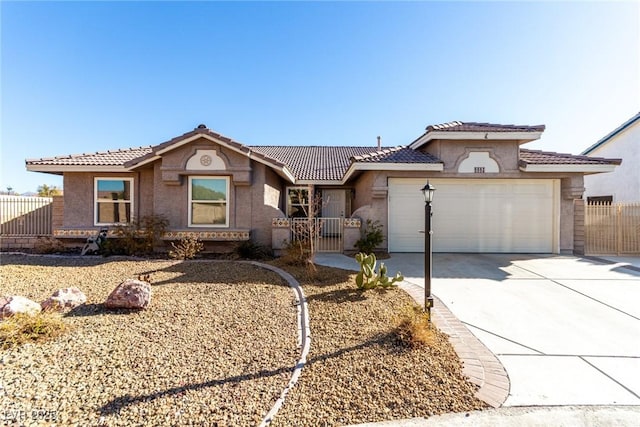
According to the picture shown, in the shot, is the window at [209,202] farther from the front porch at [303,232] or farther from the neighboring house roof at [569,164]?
the neighboring house roof at [569,164]

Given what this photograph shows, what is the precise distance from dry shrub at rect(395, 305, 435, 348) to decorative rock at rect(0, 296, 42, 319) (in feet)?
20.5

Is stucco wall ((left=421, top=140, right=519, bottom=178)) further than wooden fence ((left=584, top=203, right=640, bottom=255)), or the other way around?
wooden fence ((left=584, top=203, right=640, bottom=255))

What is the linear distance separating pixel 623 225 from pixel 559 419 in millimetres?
14080

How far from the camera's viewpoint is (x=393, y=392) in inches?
130

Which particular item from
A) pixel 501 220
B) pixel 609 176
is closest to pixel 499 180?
pixel 501 220

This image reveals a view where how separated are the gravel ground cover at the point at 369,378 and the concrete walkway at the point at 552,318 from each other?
76 cm

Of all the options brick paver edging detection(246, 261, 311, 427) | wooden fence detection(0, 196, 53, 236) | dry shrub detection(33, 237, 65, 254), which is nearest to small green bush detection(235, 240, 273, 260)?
brick paver edging detection(246, 261, 311, 427)

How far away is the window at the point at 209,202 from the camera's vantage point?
38.0 feet

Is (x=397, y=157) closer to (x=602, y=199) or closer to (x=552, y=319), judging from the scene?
(x=552, y=319)

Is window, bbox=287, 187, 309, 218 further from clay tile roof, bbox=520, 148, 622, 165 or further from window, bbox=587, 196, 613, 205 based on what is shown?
window, bbox=587, 196, 613, 205

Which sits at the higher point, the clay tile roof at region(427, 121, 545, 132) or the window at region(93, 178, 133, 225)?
the clay tile roof at region(427, 121, 545, 132)

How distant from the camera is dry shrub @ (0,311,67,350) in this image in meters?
4.08

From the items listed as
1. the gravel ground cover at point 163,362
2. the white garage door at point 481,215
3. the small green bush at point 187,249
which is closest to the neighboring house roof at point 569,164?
the white garage door at point 481,215

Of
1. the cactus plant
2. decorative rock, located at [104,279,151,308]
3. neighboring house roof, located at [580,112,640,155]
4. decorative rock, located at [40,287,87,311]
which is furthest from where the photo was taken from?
neighboring house roof, located at [580,112,640,155]
